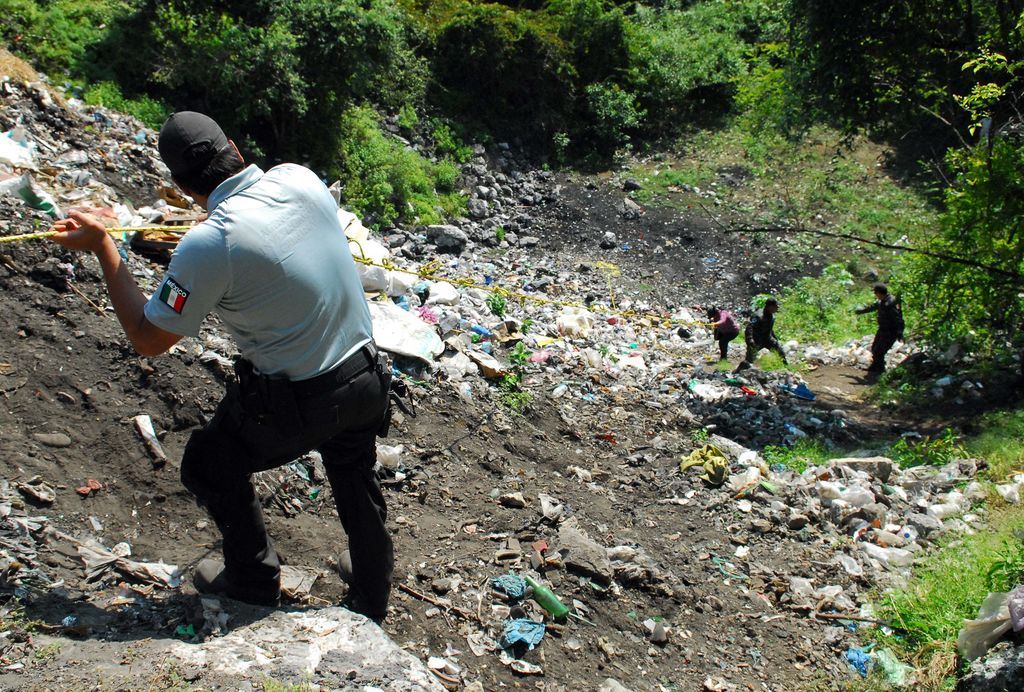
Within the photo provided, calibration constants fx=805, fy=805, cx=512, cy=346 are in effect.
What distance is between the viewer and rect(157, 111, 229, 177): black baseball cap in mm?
2369

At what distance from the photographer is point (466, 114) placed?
13.6 m

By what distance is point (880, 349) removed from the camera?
8336 mm

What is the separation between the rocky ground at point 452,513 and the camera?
2.71 metres

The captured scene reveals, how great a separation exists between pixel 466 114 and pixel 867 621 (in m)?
11.4

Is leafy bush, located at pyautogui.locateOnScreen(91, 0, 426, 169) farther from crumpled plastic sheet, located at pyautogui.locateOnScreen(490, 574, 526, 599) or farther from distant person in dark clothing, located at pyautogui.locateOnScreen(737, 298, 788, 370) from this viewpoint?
crumpled plastic sheet, located at pyautogui.locateOnScreen(490, 574, 526, 599)

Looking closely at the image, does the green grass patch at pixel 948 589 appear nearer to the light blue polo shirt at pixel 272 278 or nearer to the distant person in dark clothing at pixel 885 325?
the light blue polo shirt at pixel 272 278

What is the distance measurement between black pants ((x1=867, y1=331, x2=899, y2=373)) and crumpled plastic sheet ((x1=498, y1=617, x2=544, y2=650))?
6.35 metres

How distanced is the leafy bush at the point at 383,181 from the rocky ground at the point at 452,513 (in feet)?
11.8

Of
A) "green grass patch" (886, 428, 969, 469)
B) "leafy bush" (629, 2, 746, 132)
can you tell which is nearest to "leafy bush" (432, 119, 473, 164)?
"leafy bush" (629, 2, 746, 132)

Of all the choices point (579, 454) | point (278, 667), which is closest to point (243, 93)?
point (579, 454)

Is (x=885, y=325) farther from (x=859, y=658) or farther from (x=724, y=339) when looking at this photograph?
(x=859, y=658)

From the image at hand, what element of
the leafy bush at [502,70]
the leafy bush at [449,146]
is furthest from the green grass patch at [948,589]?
the leafy bush at [502,70]

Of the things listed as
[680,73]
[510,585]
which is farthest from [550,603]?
[680,73]

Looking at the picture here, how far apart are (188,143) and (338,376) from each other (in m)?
0.83
